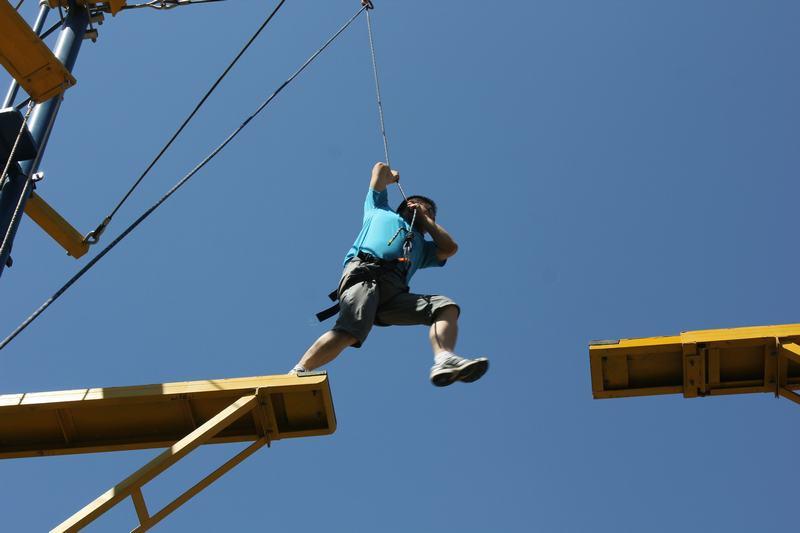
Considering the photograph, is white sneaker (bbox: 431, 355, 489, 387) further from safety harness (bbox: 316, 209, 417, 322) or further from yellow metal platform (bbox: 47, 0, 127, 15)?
yellow metal platform (bbox: 47, 0, 127, 15)

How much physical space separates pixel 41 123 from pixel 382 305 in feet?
8.42

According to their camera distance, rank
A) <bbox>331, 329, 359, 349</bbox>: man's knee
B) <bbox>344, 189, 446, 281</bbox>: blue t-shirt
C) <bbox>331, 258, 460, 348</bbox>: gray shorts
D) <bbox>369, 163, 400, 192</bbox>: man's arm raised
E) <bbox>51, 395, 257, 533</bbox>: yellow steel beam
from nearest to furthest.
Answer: <bbox>51, 395, 257, 533</bbox>: yellow steel beam, <bbox>331, 329, 359, 349</bbox>: man's knee, <bbox>331, 258, 460, 348</bbox>: gray shorts, <bbox>344, 189, 446, 281</bbox>: blue t-shirt, <bbox>369, 163, 400, 192</bbox>: man's arm raised

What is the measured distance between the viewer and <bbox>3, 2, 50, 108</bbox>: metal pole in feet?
23.6

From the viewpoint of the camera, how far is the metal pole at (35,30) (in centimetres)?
718

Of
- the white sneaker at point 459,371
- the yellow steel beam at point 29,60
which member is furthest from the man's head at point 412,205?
the yellow steel beam at point 29,60

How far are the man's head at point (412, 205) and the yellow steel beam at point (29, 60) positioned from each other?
8.84 feet

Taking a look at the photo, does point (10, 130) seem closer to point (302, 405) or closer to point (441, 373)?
point (302, 405)

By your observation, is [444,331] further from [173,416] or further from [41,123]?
[41,123]

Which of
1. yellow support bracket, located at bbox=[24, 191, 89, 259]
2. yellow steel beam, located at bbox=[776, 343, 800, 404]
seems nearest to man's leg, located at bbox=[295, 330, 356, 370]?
yellow support bracket, located at bbox=[24, 191, 89, 259]

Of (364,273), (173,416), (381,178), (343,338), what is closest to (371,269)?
(364,273)

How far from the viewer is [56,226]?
25.9ft

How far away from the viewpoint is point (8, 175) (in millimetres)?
6789

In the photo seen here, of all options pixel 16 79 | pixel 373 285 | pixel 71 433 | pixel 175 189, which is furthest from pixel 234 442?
pixel 16 79

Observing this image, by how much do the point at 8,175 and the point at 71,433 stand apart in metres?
1.63
